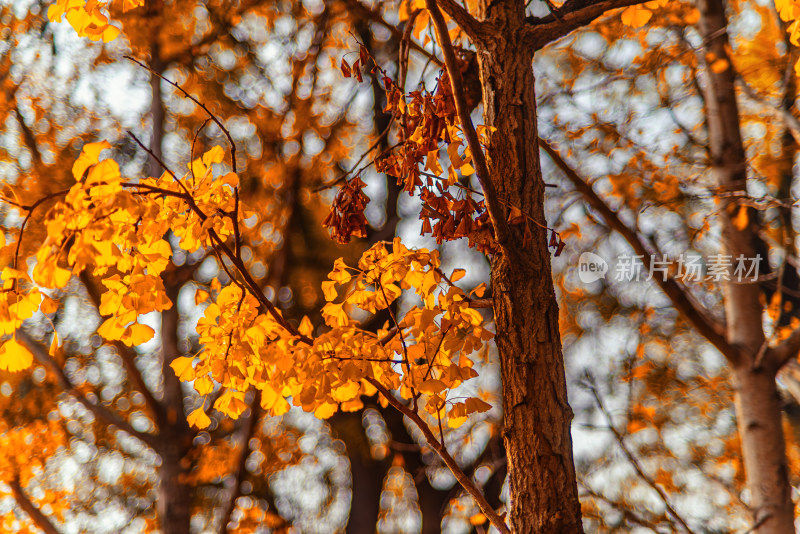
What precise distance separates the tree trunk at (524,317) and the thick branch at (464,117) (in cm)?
10

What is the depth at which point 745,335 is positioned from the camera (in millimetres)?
2551

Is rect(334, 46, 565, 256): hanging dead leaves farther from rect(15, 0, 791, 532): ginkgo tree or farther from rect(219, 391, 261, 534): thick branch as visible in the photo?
rect(219, 391, 261, 534): thick branch

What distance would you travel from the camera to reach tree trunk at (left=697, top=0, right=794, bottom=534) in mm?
2395

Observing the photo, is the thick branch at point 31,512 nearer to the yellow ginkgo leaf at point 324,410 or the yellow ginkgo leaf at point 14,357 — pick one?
the yellow ginkgo leaf at point 14,357

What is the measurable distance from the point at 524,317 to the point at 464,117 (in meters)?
0.42

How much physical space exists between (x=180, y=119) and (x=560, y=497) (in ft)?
15.6

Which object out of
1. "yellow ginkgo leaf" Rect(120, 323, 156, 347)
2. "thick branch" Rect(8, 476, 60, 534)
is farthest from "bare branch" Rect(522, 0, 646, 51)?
"thick branch" Rect(8, 476, 60, 534)

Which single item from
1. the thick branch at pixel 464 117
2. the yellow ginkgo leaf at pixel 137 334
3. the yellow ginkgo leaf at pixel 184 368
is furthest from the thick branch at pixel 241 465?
the thick branch at pixel 464 117

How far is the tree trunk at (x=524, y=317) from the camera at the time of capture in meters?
1.06

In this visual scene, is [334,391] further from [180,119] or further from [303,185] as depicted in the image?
[180,119]

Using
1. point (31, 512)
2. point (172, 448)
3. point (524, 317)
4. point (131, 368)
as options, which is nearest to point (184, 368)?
point (524, 317)

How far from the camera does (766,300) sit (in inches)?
139

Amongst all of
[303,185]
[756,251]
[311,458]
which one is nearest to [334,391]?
[756,251]

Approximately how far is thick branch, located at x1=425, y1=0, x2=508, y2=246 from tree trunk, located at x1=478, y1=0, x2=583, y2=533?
99 mm
